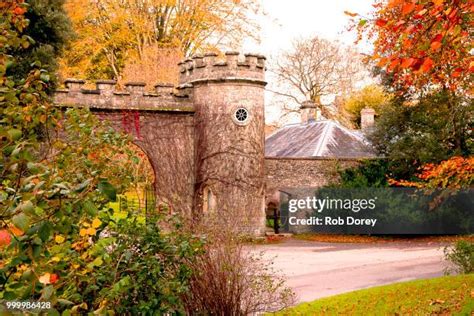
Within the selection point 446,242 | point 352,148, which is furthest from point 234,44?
point 446,242

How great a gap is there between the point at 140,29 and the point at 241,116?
12501 mm

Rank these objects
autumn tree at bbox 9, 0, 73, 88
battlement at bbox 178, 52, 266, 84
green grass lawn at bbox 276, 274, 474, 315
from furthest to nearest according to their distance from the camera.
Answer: battlement at bbox 178, 52, 266, 84, autumn tree at bbox 9, 0, 73, 88, green grass lawn at bbox 276, 274, 474, 315

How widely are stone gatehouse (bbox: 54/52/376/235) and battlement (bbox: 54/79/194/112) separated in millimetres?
30

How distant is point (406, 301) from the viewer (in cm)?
924

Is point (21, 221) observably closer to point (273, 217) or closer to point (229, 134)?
point (229, 134)

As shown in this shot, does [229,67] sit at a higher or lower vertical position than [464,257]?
higher

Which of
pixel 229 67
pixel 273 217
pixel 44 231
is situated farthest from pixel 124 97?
pixel 44 231

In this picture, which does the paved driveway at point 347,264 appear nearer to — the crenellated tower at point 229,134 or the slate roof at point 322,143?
the crenellated tower at point 229,134

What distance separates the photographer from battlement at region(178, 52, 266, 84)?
19953 mm

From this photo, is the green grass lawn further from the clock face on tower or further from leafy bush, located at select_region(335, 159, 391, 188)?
leafy bush, located at select_region(335, 159, 391, 188)

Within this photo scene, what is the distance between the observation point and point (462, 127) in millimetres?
20484

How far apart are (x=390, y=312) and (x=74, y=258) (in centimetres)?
574

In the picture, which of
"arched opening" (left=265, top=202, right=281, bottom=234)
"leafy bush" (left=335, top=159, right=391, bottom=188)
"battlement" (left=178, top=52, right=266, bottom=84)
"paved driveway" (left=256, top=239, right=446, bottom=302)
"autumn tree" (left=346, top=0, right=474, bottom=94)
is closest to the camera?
"autumn tree" (left=346, top=0, right=474, bottom=94)

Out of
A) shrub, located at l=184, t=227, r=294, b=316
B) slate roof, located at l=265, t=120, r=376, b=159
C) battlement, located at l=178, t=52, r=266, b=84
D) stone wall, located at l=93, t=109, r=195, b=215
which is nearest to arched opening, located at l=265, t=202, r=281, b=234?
slate roof, located at l=265, t=120, r=376, b=159
